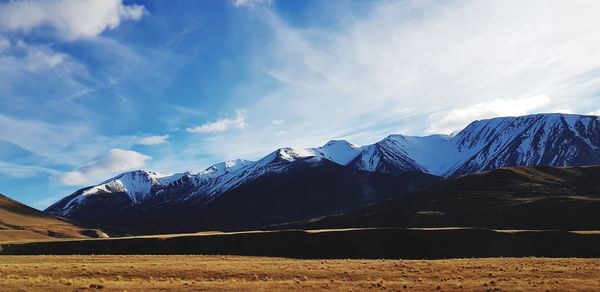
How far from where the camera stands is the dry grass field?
1205 inches

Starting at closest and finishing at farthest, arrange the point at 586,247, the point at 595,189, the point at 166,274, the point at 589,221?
the point at 166,274 → the point at 586,247 → the point at 589,221 → the point at 595,189

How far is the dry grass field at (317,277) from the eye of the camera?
100ft

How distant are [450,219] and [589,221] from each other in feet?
115

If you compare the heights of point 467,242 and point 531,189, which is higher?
point 531,189

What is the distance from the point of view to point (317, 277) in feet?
120

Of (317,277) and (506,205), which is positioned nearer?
(317,277)

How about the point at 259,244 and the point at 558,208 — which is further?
the point at 558,208

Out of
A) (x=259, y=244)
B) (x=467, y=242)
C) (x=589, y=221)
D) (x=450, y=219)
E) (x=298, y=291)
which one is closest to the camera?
(x=298, y=291)

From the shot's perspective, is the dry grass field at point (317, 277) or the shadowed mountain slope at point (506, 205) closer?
the dry grass field at point (317, 277)

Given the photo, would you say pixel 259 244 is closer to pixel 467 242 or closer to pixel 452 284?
pixel 467 242

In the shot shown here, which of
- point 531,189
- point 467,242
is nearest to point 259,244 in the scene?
point 467,242

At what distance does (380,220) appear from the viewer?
575 ft

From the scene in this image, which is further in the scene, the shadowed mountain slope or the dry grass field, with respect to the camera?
the shadowed mountain slope

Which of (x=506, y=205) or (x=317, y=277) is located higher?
(x=506, y=205)
